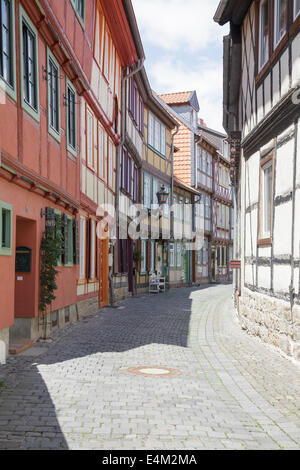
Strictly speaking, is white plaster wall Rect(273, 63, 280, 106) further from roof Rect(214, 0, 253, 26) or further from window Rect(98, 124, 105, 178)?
window Rect(98, 124, 105, 178)

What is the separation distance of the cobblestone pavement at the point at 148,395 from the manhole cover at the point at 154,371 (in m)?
0.15

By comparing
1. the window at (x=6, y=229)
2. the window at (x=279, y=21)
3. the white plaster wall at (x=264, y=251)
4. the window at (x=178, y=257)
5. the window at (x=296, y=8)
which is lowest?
the window at (x=178, y=257)

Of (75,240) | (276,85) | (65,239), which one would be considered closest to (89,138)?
(75,240)

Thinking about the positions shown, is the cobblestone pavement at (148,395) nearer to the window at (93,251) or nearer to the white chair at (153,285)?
the window at (93,251)

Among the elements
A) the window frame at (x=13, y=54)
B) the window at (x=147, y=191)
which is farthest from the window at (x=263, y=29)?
the window at (x=147, y=191)

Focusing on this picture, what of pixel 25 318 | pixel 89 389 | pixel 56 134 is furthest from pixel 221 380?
pixel 56 134

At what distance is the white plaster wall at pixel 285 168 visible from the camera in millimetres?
8664

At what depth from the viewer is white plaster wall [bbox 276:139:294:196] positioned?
866cm

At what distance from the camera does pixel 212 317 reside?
48.9ft

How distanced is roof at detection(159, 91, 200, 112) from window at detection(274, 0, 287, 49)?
2674 centimetres

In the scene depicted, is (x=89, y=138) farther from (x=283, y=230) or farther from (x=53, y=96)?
(x=283, y=230)

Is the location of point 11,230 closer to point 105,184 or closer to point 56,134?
point 56,134

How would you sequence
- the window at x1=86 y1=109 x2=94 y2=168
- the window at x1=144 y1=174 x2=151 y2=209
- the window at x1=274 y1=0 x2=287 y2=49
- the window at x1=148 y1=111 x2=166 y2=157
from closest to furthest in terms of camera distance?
the window at x1=274 y1=0 x2=287 y2=49 → the window at x1=86 y1=109 x2=94 y2=168 → the window at x1=144 y1=174 x2=151 y2=209 → the window at x1=148 y1=111 x2=166 y2=157

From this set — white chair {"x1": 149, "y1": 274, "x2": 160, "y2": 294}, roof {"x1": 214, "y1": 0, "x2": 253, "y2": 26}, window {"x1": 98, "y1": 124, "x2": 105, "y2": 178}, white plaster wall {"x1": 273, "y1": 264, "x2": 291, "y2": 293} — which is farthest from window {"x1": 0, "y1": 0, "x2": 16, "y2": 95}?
white chair {"x1": 149, "y1": 274, "x2": 160, "y2": 294}
